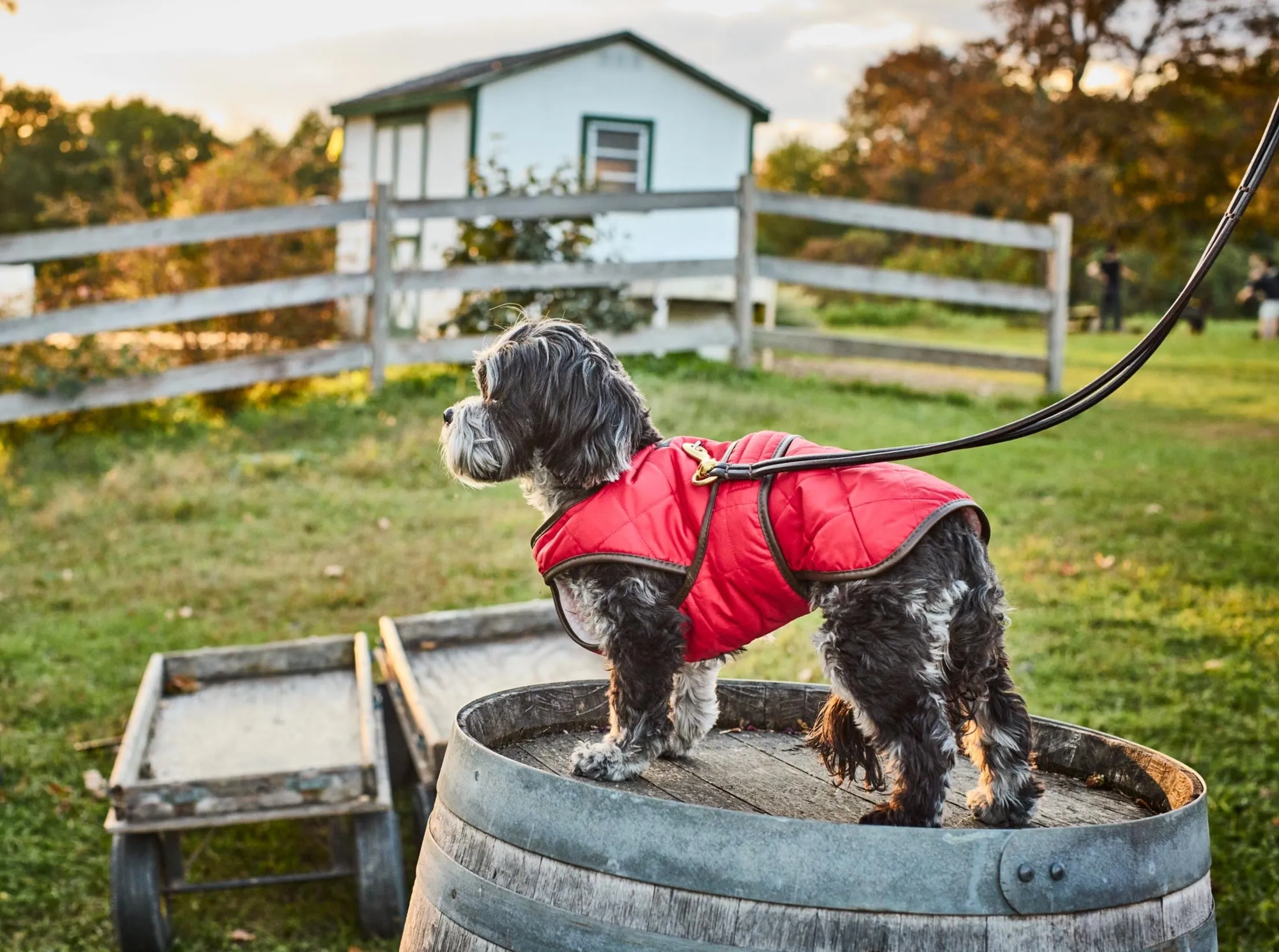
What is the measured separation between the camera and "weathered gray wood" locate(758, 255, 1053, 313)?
12758mm

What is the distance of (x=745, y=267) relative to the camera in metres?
12.8

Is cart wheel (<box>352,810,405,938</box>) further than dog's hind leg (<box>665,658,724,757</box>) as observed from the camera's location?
Yes

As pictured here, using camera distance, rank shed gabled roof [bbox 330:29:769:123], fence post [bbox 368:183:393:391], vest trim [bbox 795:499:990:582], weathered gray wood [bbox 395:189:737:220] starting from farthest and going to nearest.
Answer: shed gabled roof [bbox 330:29:769:123]
weathered gray wood [bbox 395:189:737:220]
fence post [bbox 368:183:393:391]
vest trim [bbox 795:499:990:582]

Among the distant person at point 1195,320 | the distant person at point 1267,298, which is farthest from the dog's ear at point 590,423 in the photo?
the distant person at point 1195,320

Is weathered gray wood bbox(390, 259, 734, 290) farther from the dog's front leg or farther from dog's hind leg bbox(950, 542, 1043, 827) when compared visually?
dog's hind leg bbox(950, 542, 1043, 827)

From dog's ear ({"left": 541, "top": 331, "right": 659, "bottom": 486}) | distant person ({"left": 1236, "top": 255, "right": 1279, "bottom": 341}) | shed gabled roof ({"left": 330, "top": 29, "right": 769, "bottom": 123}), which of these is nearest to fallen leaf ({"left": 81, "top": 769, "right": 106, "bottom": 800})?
dog's ear ({"left": 541, "top": 331, "right": 659, "bottom": 486})

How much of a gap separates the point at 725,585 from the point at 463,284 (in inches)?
376

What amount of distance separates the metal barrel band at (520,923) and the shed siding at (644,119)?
17.2 metres

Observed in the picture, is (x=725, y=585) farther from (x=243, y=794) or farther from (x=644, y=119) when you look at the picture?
(x=644, y=119)

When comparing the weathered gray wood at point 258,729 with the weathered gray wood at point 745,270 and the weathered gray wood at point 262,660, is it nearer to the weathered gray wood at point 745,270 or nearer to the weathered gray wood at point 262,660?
the weathered gray wood at point 262,660

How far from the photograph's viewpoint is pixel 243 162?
50.6 ft

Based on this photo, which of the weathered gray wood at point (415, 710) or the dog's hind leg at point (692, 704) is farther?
the weathered gray wood at point (415, 710)

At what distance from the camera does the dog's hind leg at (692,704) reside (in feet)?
9.60

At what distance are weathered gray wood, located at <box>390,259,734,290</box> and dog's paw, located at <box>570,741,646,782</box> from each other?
30.2ft
